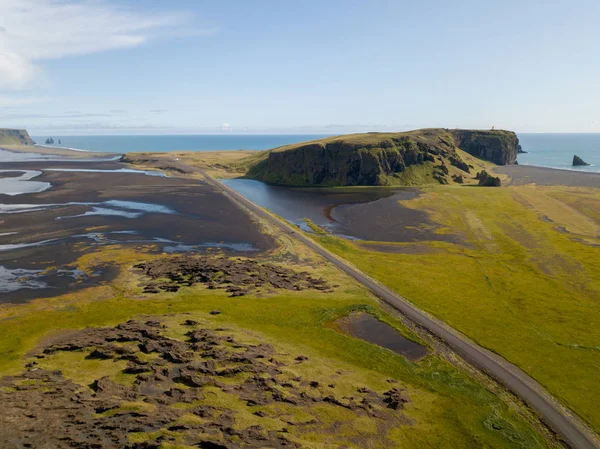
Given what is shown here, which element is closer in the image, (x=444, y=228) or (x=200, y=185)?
(x=444, y=228)

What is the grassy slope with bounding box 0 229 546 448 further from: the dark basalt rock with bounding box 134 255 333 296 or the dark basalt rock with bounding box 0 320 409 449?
the dark basalt rock with bounding box 134 255 333 296

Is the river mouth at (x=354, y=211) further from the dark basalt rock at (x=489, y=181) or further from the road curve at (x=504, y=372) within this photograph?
the road curve at (x=504, y=372)

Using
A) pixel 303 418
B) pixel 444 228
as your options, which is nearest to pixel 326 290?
pixel 303 418

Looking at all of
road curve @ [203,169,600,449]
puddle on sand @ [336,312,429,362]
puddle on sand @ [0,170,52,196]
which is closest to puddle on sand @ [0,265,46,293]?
puddle on sand @ [336,312,429,362]

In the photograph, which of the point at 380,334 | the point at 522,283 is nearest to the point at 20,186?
the point at 380,334

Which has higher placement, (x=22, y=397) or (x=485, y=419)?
(x=22, y=397)

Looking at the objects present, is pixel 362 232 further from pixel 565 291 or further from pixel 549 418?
pixel 549 418

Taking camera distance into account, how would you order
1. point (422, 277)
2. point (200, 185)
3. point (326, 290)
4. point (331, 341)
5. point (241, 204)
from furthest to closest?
1. point (200, 185)
2. point (241, 204)
3. point (422, 277)
4. point (326, 290)
5. point (331, 341)

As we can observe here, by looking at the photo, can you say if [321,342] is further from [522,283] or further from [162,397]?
[522,283]
